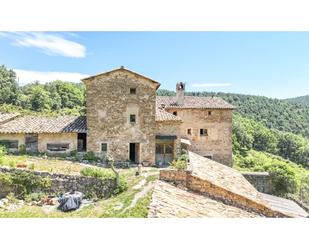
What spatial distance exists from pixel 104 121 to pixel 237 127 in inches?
1377

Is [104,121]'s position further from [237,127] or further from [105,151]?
[237,127]

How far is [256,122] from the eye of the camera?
232ft

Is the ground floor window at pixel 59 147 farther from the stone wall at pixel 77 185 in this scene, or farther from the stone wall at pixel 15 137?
the stone wall at pixel 77 185

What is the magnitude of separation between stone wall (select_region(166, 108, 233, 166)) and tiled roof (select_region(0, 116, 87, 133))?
807 cm

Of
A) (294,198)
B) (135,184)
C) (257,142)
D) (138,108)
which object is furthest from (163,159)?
(257,142)

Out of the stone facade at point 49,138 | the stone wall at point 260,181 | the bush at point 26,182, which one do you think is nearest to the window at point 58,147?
the stone facade at point 49,138

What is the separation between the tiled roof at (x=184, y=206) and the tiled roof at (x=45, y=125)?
979 cm

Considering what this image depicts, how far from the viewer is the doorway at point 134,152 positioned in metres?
22.0

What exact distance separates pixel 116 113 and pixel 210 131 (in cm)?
961

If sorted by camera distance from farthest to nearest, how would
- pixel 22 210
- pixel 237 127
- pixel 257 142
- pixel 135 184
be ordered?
pixel 257 142, pixel 237 127, pixel 135 184, pixel 22 210

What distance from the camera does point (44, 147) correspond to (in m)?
22.1

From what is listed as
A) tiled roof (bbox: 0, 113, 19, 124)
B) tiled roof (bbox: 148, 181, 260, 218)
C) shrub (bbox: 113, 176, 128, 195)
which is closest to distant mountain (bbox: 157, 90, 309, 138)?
tiled roof (bbox: 0, 113, 19, 124)

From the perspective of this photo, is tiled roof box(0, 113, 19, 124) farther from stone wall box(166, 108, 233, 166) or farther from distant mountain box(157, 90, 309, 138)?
distant mountain box(157, 90, 309, 138)

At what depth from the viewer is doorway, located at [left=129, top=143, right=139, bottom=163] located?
22.0 metres
